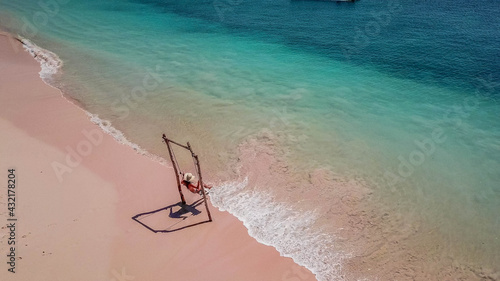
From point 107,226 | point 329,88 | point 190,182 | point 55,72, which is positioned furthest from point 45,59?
point 329,88

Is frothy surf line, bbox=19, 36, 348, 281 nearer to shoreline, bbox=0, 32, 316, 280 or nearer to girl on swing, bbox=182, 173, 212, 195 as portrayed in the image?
shoreline, bbox=0, 32, 316, 280

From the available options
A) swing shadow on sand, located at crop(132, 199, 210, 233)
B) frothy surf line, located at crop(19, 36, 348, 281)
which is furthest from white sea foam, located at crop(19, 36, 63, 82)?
swing shadow on sand, located at crop(132, 199, 210, 233)

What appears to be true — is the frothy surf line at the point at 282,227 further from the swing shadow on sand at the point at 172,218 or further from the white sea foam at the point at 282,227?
the swing shadow on sand at the point at 172,218

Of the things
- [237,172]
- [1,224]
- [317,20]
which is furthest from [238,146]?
[317,20]

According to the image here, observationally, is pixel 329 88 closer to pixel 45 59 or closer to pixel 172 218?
pixel 172 218

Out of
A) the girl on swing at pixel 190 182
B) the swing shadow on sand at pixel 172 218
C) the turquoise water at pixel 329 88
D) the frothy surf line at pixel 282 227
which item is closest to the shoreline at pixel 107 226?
the swing shadow on sand at pixel 172 218

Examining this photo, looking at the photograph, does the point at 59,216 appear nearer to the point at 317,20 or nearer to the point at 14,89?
the point at 14,89
